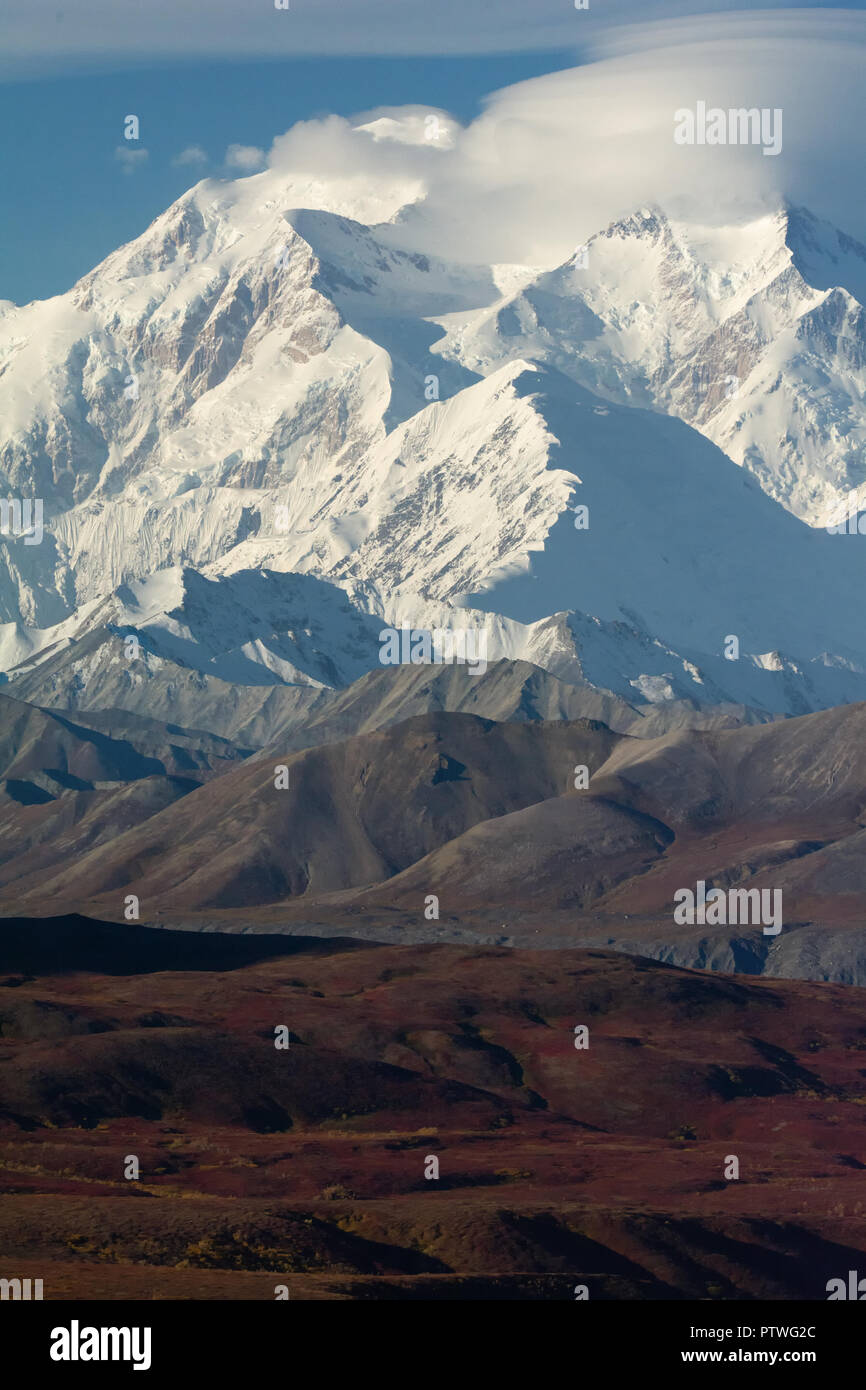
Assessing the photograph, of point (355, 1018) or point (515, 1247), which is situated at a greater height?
point (355, 1018)

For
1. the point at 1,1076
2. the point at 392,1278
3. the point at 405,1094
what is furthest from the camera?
the point at 405,1094

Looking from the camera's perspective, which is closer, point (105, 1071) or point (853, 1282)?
point (853, 1282)

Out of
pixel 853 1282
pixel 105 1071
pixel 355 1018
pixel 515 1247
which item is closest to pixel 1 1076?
pixel 105 1071

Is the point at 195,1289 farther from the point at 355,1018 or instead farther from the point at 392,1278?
the point at 355,1018

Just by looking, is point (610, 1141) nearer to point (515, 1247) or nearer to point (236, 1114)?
point (236, 1114)

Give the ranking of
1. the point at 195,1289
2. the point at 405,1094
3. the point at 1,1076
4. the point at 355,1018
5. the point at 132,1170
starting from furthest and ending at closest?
the point at 355,1018
the point at 405,1094
the point at 1,1076
the point at 132,1170
the point at 195,1289

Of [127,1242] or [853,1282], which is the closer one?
[127,1242]

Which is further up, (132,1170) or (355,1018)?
(355,1018)

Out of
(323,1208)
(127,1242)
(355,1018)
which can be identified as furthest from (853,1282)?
(355,1018)

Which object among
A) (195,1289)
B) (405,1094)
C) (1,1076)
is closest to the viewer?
(195,1289)
